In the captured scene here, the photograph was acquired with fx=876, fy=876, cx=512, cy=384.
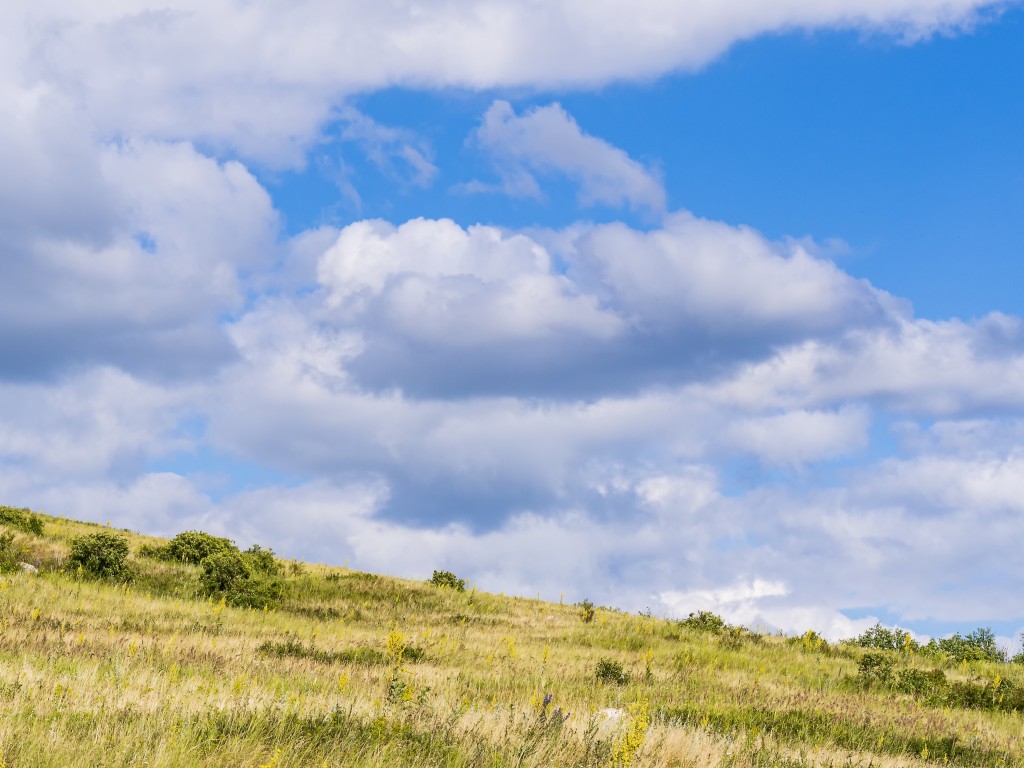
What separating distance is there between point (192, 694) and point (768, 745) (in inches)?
264

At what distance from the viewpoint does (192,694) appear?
9234 mm

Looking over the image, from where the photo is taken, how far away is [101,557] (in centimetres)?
2469

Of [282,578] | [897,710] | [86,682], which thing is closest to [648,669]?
[897,710]

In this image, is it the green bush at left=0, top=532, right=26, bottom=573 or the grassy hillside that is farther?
the green bush at left=0, top=532, right=26, bottom=573

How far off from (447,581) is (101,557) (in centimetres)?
1088

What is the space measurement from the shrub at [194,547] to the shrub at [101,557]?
3.35 m

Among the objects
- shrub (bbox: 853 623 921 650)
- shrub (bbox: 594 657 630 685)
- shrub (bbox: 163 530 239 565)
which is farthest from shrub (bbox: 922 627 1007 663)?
shrub (bbox: 163 530 239 565)

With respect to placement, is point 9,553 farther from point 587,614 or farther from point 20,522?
point 587,614

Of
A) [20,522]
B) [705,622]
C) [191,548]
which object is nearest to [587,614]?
[705,622]

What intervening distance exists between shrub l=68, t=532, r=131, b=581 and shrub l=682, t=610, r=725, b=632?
16.1 m

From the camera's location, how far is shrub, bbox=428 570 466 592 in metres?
29.6

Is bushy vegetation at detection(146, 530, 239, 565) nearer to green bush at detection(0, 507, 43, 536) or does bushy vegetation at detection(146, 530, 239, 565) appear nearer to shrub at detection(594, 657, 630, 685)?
green bush at detection(0, 507, 43, 536)

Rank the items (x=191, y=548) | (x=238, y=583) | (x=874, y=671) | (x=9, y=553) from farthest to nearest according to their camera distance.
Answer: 1. (x=191, y=548)
2. (x=9, y=553)
3. (x=238, y=583)
4. (x=874, y=671)

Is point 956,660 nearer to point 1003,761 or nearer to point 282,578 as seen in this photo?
point 1003,761
